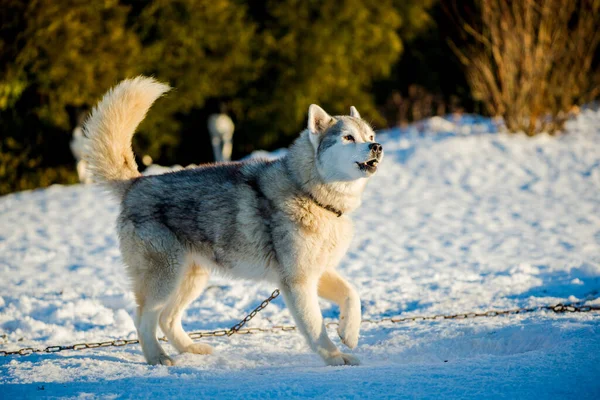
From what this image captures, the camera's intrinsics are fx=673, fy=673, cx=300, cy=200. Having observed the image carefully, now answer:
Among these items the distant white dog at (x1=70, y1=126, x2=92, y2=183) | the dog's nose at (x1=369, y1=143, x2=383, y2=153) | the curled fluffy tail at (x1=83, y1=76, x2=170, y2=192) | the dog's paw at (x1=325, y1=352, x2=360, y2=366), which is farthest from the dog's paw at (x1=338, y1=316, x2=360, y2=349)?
the distant white dog at (x1=70, y1=126, x2=92, y2=183)

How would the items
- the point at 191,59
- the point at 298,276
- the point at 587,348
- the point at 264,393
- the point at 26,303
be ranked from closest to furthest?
the point at 264,393 → the point at 587,348 → the point at 298,276 → the point at 26,303 → the point at 191,59

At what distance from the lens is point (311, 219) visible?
3.83 m

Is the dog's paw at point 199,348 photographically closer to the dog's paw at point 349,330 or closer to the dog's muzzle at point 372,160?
the dog's paw at point 349,330

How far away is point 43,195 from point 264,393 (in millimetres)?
7744

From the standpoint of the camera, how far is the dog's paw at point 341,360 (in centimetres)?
367

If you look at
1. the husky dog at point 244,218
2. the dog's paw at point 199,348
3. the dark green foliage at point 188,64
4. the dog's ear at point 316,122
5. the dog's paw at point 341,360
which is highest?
the dark green foliage at point 188,64

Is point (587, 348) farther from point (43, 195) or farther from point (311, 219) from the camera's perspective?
point (43, 195)

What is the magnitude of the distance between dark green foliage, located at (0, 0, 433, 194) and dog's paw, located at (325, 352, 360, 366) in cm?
824

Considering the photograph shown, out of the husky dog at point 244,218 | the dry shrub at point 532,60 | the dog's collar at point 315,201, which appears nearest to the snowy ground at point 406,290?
the husky dog at point 244,218

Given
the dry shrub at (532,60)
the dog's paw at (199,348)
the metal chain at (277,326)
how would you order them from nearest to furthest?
the dog's paw at (199,348) → the metal chain at (277,326) → the dry shrub at (532,60)

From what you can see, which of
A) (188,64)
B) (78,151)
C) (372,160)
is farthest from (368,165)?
(188,64)

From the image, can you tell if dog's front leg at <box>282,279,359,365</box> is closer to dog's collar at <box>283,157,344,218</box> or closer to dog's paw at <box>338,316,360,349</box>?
dog's paw at <box>338,316,360,349</box>

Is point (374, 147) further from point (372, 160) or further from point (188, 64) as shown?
point (188, 64)

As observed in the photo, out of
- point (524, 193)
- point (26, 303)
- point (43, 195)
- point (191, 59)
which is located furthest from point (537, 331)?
point (191, 59)
